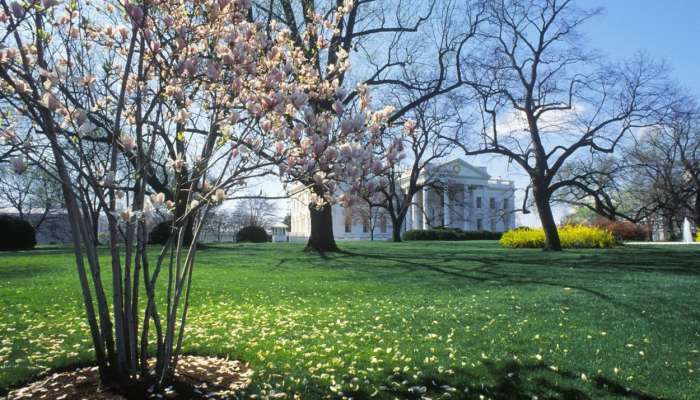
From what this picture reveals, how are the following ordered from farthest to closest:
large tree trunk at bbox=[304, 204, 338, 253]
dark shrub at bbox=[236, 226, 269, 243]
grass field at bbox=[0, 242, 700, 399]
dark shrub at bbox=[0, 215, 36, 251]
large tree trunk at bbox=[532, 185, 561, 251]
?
dark shrub at bbox=[236, 226, 269, 243] → dark shrub at bbox=[0, 215, 36, 251] → large tree trunk at bbox=[532, 185, 561, 251] → large tree trunk at bbox=[304, 204, 338, 253] → grass field at bbox=[0, 242, 700, 399]

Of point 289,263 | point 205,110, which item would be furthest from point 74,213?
point 289,263

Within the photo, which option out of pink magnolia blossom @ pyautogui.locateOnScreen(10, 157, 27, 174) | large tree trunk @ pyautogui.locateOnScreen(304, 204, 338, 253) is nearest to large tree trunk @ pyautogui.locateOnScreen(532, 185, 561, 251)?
large tree trunk @ pyautogui.locateOnScreen(304, 204, 338, 253)

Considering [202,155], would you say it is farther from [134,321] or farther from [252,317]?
[252,317]

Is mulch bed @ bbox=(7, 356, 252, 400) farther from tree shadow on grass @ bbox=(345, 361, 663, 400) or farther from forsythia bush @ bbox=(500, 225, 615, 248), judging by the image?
forsythia bush @ bbox=(500, 225, 615, 248)

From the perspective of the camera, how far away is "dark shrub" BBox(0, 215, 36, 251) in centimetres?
2478

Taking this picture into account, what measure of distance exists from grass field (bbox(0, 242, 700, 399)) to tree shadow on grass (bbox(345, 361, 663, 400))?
16 mm

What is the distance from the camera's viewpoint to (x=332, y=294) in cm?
922

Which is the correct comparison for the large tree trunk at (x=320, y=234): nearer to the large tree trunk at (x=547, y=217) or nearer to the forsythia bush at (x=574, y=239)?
the large tree trunk at (x=547, y=217)

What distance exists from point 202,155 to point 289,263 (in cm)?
1136

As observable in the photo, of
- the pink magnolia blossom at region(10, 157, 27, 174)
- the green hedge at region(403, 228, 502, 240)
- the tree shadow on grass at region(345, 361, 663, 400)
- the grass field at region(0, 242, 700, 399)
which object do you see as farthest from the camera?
the green hedge at region(403, 228, 502, 240)

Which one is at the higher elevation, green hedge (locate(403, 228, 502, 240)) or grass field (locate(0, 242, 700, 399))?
green hedge (locate(403, 228, 502, 240))

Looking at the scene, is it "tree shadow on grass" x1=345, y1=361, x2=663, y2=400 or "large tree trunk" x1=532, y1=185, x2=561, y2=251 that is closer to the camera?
"tree shadow on grass" x1=345, y1=361, x2=663, y2=400

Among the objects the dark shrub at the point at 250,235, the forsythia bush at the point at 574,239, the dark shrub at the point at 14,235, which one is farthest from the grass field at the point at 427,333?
the dark shrub at the point at 250,235

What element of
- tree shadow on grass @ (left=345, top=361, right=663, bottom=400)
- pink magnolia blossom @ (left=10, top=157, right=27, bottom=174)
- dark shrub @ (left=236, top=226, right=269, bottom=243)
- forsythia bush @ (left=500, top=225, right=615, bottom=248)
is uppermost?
pink magnolia blossom @ (left=10, top=157, right=27, bottom=174)
